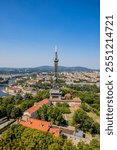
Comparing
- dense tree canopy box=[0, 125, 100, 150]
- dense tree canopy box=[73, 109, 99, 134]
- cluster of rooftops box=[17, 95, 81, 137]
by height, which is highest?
dense tree canopy box=[0, 125, 100, 150]

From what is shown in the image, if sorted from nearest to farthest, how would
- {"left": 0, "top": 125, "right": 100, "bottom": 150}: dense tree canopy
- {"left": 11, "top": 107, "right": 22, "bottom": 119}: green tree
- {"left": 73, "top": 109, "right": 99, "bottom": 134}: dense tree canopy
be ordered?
{"left": 0, "top": 125, "right": 100, "bottom": 150}: dense tree canopy, {"left": 73, "top": 109, "right": 99, "bottom": 134}: dense tree canopy, {"left": 11, "top": 107, "right": 22, "bottom": 119}: green tree

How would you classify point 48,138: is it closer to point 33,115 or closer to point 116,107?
point 33,115

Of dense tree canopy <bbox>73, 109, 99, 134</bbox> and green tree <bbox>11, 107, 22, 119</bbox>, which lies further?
green tree <bbox>11, 107, 22, 119</bbox>

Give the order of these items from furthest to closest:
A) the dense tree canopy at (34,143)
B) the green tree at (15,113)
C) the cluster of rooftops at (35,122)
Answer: the green tree at (15,113), the cluster of rooftops at (35,122), the dense tree canopy at (34,143)

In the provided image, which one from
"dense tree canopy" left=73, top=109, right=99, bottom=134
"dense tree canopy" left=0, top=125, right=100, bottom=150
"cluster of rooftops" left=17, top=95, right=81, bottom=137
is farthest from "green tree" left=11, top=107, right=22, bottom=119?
"dense tree canopy" left=0, top=125, right=100, bottom=150

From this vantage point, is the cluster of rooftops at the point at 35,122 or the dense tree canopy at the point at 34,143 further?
the cluster of rooftops at the point at 35,122

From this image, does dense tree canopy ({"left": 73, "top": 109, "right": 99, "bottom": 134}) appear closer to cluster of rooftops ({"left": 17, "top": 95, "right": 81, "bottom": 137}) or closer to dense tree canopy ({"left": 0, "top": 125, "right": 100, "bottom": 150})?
cluster of rooftops ({"left": 17, "top": 95, "right": 81, "bottom": 137})

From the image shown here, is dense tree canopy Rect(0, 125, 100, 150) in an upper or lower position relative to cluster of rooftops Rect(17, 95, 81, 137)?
upper

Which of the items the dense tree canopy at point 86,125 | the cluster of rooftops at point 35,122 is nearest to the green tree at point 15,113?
the cluster of rooftops at point 35,122

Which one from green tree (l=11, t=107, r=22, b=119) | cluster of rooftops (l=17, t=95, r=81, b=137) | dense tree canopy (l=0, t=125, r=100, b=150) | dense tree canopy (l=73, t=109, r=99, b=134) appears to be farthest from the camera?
green tree (l=11, t=107, r=22, b=119)

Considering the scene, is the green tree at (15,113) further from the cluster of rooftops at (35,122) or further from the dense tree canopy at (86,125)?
the dense tree canopy at (86,125)

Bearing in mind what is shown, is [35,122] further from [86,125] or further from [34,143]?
[34,143]
